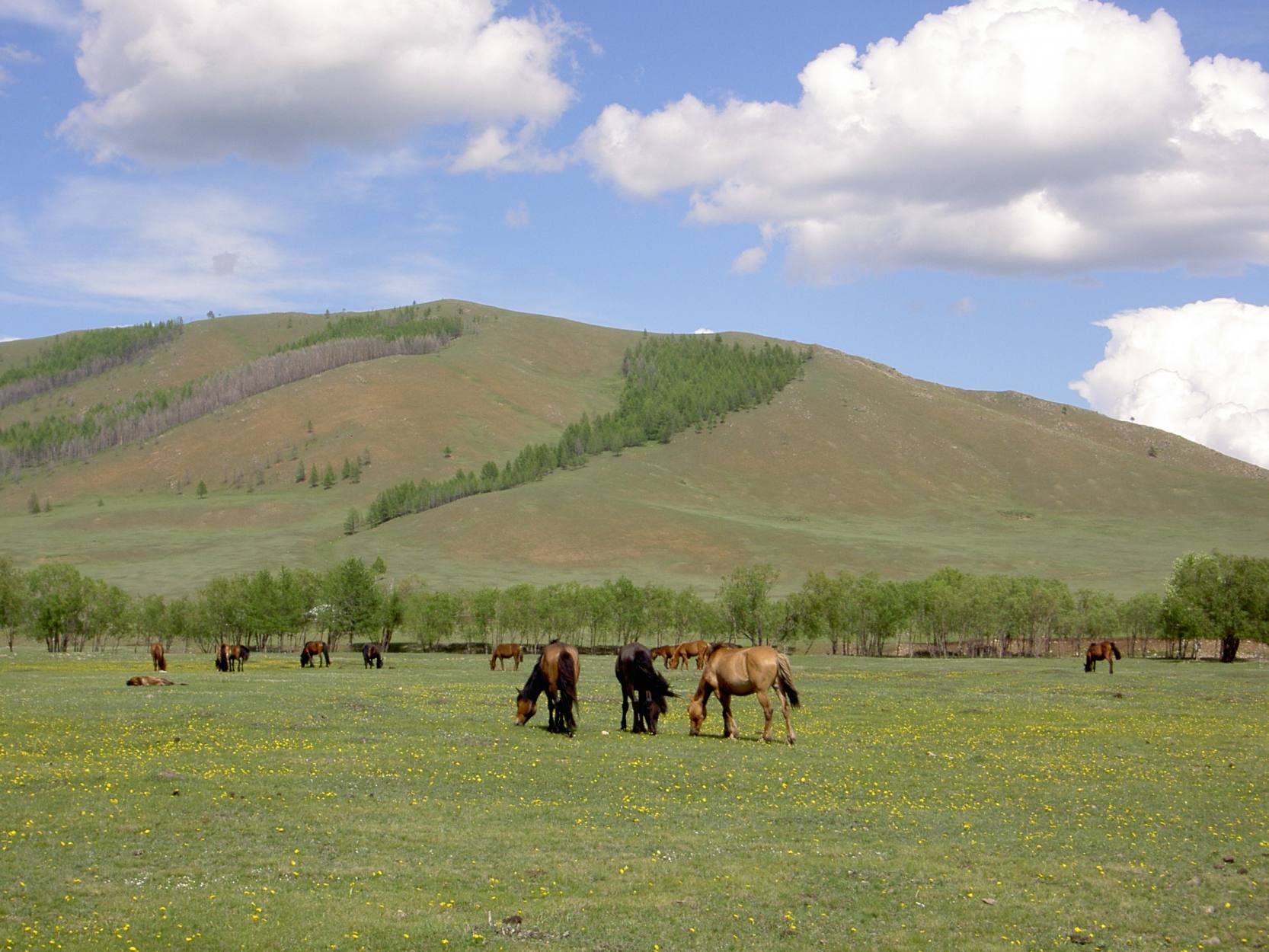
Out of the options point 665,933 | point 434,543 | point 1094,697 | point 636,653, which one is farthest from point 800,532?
point 665,933

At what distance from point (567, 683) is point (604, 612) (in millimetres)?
78599

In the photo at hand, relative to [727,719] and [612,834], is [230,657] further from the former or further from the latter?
[612,834]

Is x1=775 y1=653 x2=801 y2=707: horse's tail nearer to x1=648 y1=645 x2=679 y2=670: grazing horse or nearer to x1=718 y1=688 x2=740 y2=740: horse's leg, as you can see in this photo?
x1=718 y1=688 x2=740 y2=740: horse's leg

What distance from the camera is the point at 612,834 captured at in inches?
593

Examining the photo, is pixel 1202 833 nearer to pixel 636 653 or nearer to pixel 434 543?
pixel 636 653

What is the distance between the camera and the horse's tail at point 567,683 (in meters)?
24.8

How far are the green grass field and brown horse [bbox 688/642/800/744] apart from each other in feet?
2.07

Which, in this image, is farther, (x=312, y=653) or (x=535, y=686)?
(x=312, y=653)

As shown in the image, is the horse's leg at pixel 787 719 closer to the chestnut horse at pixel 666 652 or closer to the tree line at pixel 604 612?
the chestnut horse at pixel 666 652

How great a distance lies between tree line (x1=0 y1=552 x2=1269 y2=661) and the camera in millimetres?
90812

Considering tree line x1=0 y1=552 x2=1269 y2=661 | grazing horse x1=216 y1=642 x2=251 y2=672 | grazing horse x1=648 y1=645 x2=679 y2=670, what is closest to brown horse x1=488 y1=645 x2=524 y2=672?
grazing horse x1=648 y1=645 x2=679 y2=670

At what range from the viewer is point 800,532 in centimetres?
18362

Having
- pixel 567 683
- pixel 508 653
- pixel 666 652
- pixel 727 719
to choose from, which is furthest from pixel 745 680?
pixel 508 653

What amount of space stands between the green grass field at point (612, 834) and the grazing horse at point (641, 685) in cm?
75
